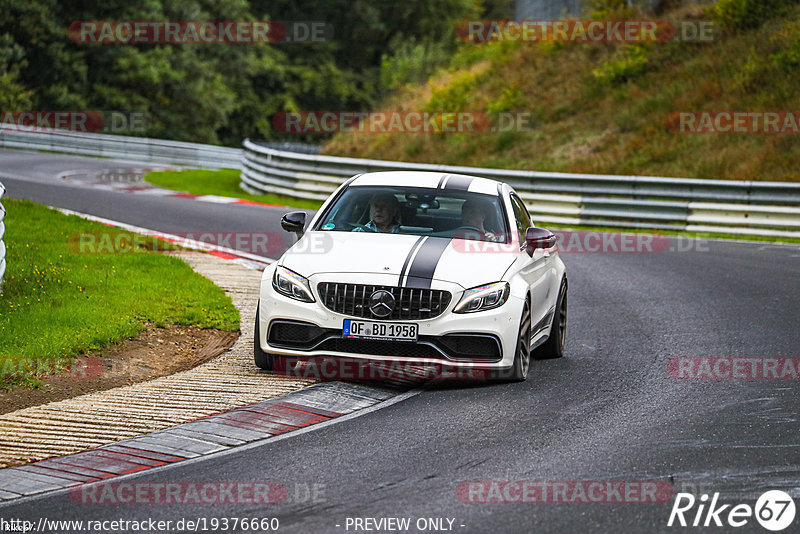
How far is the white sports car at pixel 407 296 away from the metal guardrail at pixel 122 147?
103 feet

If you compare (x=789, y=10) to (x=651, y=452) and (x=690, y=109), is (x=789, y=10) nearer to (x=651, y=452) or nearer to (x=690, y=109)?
(x=690, y=109)

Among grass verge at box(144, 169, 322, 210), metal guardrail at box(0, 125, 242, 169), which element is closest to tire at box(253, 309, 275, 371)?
grass verge at box(144, 169, 322, 210)

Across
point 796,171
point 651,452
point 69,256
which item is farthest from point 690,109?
point 651,452

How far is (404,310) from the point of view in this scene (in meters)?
8.36

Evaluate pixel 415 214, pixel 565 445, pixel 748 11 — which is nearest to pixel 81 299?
pixel 415 214

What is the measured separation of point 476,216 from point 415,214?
21.4 inches

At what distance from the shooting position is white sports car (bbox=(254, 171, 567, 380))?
837 cm

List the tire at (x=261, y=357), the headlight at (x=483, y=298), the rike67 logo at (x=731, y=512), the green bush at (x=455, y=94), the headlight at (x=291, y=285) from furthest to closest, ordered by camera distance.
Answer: the green bush at (x=455, y=94)
the tire at (x=261, y=357)
the headlight at (x=291, y=285)
the headlight at (x=483, y=298)
the rike67 logo at (x=731, y=512)

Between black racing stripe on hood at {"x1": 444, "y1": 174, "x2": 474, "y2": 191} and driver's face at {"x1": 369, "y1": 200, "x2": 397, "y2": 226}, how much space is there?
1.87 feet

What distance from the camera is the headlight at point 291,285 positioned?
8547mm

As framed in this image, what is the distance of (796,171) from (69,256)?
54.9 ft

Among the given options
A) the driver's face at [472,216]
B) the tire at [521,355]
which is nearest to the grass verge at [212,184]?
the driver's face at [472,216]

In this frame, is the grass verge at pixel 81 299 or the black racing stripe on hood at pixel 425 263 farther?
the grass verge at pixel 81 299

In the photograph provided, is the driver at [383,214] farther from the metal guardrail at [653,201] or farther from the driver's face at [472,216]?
the metal guardrail at [653,201]
